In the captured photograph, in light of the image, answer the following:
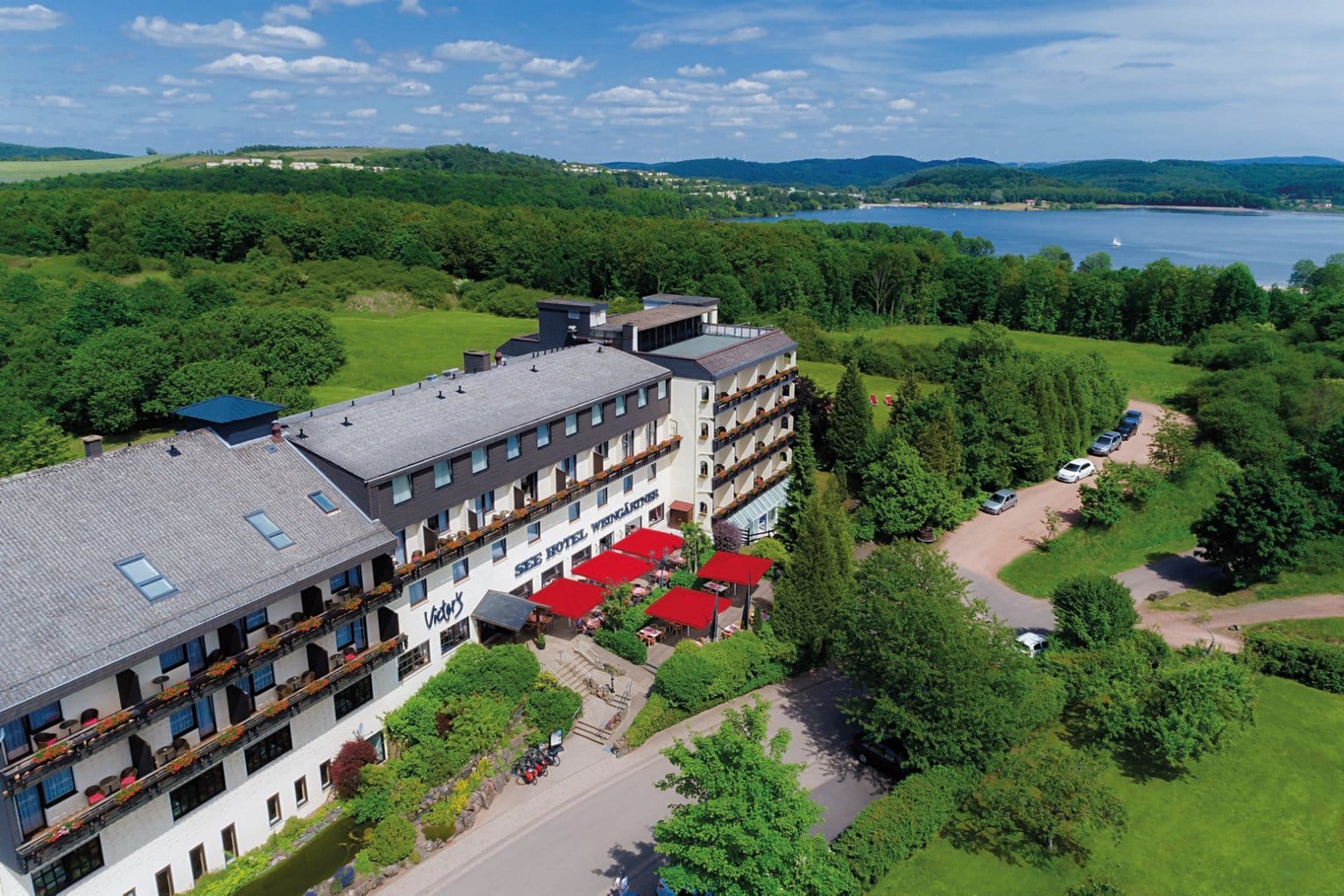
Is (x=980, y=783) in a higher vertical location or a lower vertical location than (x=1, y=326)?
lower

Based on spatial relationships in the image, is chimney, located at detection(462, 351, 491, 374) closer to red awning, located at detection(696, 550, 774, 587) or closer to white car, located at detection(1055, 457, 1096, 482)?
red awning, located at detection(696, 550, 774, 587)

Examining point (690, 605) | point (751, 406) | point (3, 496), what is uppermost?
point (3, 496)

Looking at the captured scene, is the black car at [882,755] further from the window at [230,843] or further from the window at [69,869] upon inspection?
the window at [69,869]

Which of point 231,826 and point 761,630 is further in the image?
point 761,630

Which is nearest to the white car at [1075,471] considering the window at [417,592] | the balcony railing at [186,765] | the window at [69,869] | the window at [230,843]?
the window at [417,592]

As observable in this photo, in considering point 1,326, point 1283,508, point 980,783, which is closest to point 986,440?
point 1283,508

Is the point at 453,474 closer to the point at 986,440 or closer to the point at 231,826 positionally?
the point at 231,826
